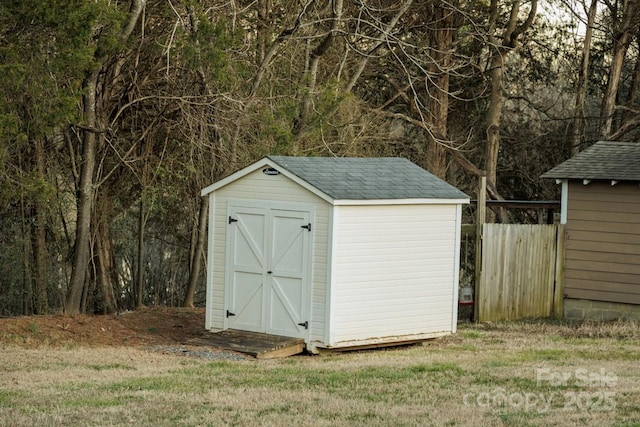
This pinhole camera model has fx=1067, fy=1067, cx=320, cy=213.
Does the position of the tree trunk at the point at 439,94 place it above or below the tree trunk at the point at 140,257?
above

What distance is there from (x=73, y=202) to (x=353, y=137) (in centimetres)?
554

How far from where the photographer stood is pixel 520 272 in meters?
19.0

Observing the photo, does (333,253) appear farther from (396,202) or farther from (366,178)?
(366,178)

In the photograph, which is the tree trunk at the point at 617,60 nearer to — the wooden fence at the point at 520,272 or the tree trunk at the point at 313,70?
the wooden fence at the point at 520,272

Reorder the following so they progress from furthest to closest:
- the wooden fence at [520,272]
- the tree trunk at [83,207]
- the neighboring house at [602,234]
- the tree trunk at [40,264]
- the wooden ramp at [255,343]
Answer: the tree trunk at [40,264] < the wooden fence at [520,272] < the neighboring house at [602,234] < the tree trunk at [83,207] < the wooden ramp at [255,343]

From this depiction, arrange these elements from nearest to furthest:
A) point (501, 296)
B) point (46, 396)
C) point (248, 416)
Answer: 1. point (248, 416)
2. point (46, 396)
3. point (501, 296)

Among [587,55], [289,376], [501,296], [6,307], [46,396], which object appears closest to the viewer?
[46,396]

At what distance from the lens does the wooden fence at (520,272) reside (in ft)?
61.4

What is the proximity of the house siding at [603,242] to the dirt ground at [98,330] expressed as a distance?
6.80m

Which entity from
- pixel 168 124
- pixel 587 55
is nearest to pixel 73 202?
pixel 168 124

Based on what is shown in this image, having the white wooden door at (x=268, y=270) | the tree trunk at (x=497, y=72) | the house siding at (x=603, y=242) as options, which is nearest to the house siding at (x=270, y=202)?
the white wooden door at (x=268, y=270)

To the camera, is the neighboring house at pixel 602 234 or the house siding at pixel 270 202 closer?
the house siding at pixel 270 202

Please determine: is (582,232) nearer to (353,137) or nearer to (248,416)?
(353,137)

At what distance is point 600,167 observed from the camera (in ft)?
62.1
